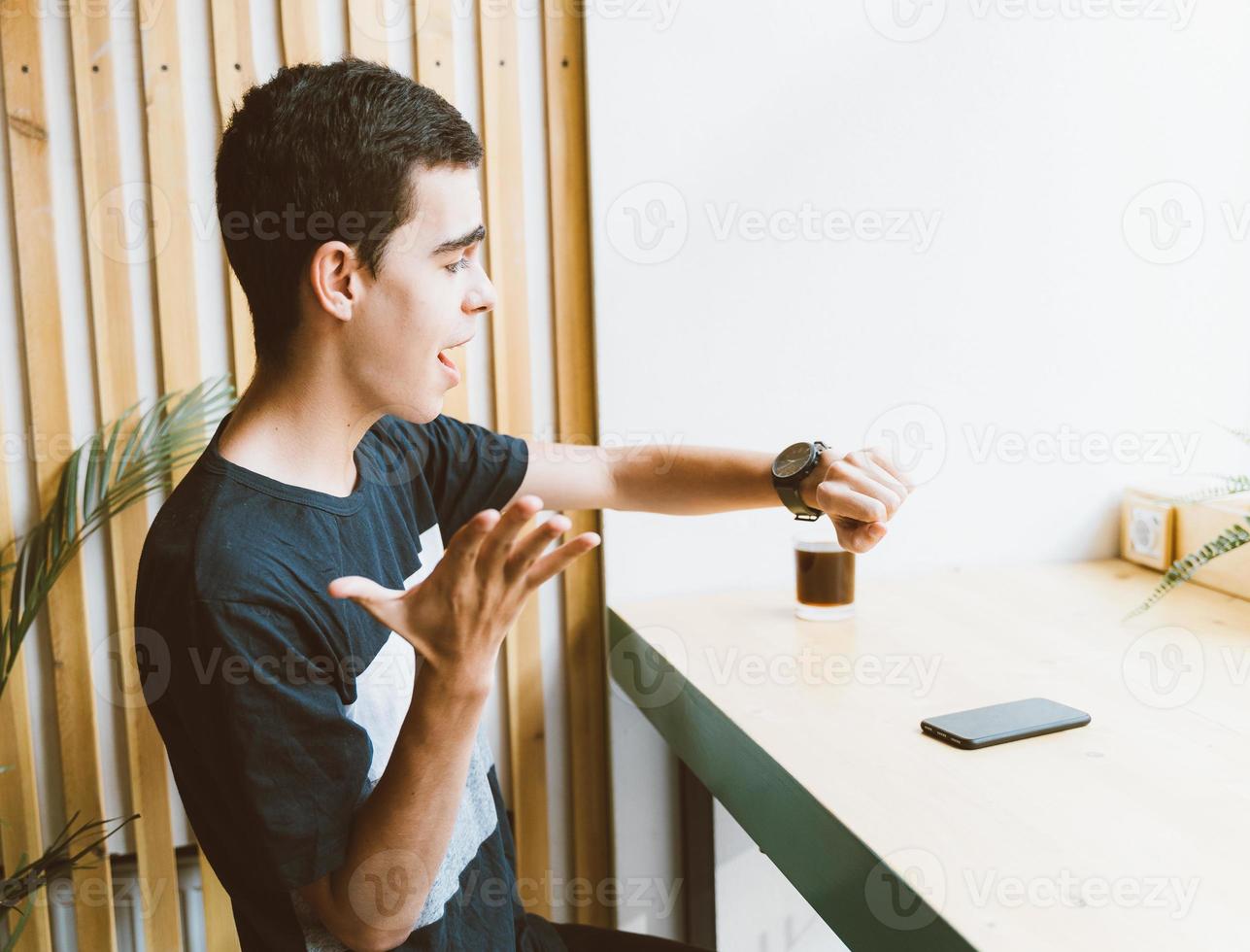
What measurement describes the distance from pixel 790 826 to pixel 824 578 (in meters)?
0.54

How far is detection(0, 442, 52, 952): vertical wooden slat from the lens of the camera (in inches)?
62.7

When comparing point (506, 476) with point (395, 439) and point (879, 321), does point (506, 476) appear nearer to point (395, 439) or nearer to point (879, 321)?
point (395, 439)

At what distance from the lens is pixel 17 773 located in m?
1.61

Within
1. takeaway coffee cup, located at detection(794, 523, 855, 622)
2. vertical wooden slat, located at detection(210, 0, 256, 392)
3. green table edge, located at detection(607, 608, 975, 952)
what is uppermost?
vertical wooden slat, located at detection(210, 0, 256, 392)

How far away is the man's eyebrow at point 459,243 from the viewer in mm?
1066

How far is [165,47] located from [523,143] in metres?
0.52

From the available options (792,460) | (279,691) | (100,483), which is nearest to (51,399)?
(100,483)

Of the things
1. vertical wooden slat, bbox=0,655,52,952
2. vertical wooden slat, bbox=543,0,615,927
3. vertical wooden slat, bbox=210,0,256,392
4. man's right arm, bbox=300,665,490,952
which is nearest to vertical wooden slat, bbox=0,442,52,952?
vertical wooden slat, bbox=0,655,52,952

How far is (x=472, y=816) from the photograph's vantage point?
1.19m

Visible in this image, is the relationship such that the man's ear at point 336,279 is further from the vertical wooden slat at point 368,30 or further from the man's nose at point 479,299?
the vertical wooden slat at point 368,30

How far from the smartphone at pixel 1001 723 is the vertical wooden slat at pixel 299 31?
1250 millimetres

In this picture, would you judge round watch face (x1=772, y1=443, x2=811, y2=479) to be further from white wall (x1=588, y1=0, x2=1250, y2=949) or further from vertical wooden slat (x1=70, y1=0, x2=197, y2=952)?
vertical wooden slat (x1=70, y1=0, x2=197, y2=952)

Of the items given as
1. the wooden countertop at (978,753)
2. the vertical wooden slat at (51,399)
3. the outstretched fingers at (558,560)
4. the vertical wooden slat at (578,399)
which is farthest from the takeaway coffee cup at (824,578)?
the vertical wooden slat at (51,399)

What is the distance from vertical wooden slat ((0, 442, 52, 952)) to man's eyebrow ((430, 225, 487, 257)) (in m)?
0.92
